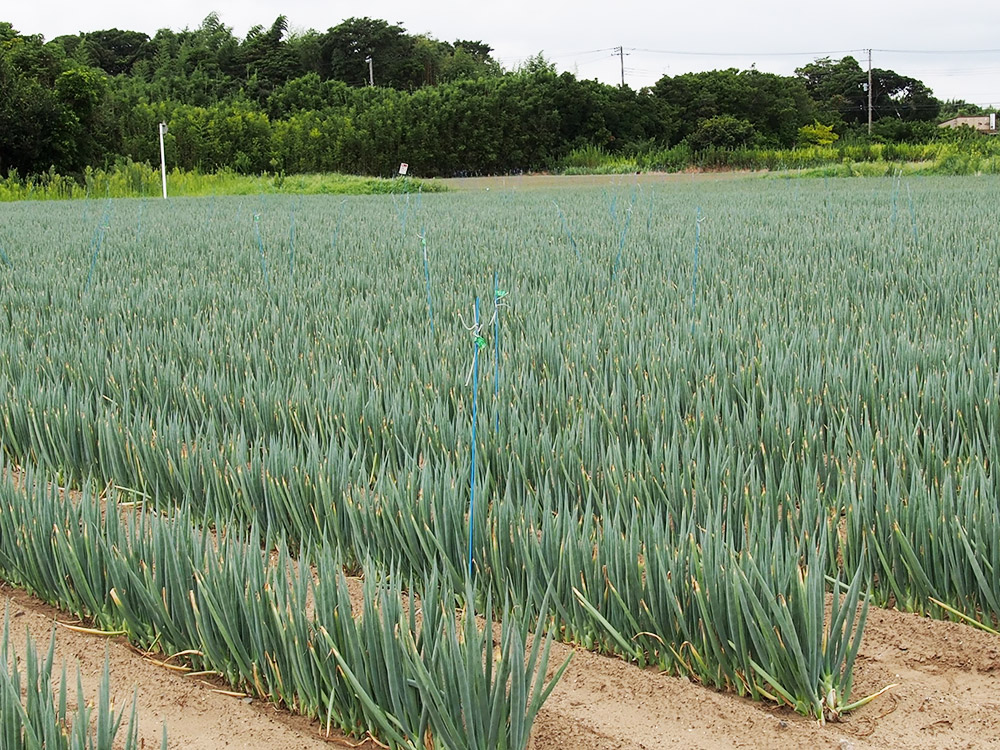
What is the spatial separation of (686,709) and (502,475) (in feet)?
3.08

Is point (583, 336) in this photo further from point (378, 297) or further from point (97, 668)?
point (97, 668)

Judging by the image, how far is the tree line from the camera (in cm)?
2419

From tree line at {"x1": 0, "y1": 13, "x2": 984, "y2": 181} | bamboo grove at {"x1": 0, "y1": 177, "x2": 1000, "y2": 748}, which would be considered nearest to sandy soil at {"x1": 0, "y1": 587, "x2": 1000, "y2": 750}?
bamboo grove at {"x1": 0, "y1": 177, "x2": 1000, "y2": 748}

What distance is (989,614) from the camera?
1.77m

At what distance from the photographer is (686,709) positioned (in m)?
1.54

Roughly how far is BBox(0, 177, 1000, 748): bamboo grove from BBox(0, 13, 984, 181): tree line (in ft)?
69.5

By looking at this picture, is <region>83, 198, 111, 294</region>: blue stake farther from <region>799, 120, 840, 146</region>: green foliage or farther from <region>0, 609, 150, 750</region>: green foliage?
<region>799, 120, 840, 146</region>: green foliage

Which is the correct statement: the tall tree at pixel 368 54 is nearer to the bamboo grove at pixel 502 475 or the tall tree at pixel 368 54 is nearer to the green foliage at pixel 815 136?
the green foliage at pixel 815 136

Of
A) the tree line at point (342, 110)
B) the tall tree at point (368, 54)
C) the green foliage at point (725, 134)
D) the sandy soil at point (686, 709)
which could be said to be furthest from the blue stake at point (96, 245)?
the tall tree at point (368, 54)

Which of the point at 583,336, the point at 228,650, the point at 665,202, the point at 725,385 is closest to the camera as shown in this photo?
the point at 228,650

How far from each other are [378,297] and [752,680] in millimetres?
3456

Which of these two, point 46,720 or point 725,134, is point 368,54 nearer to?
point 725,134

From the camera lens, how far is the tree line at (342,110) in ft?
79.4

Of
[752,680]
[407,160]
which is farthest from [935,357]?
[407,160]
